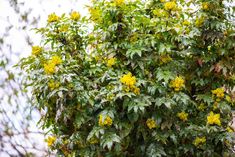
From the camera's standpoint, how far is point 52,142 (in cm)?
292

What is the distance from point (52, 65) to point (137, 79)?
53 centimetres

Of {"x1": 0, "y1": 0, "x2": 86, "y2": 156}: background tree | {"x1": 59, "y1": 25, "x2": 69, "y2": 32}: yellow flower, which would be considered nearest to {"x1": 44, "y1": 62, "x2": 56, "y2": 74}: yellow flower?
{"x1": 59, "y1": 25, "x2": 69, "y2": 32}: yellow flower

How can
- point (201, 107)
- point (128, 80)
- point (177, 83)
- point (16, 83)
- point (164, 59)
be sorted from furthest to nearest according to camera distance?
point (16, 83), point (201, 107), point (164, 59), point (177, 83), point (128, 80)

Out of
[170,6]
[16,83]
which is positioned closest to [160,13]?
[170,6]

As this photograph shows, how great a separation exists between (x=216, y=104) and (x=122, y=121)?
2.07 feet

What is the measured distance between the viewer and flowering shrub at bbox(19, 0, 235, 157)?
2564mm

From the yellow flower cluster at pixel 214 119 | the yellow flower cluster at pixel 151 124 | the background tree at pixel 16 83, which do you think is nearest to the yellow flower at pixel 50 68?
the yellow flower cluster at pixel 151 124

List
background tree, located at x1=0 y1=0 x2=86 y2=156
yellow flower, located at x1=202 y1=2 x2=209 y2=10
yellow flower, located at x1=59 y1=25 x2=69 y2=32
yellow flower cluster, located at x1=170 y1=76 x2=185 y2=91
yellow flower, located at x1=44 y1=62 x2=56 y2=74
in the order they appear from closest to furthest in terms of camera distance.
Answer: yellow flower, located at x1=44 y1=62 x2=56 y2=74 → yellow flower cluster, located at x1=170 y1=76 x2=185 y2=91 → yellow flower, located at x1=59 y1=25 x2=69 y2=32 → yellow flower, located at x1=202 y1=2 x2=209 y2=10 → background tree, located at x1=0 y1=0 x2=86 y2=156

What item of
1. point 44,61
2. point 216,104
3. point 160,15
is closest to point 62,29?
point 44,61

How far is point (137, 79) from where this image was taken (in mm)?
2650

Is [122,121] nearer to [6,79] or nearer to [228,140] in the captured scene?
[228,140]

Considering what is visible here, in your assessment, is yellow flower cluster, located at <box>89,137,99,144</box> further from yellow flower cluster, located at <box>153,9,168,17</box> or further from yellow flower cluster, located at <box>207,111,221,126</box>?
yellow flower cluster, located at <box>153,9,168,17</box>

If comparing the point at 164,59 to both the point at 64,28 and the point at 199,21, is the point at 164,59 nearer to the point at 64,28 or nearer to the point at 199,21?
the point at 199,21

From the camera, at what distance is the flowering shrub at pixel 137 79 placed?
8.41ft
